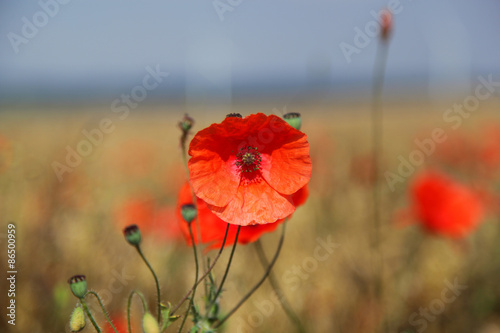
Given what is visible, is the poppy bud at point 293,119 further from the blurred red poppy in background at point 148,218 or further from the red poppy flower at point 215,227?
Result: the blurred red poppy in background at point 148,218

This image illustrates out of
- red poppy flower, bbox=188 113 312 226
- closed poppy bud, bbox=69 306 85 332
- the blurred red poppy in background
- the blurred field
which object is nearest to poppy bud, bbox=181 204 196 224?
red poppy flower, bbox=188 113 312 226

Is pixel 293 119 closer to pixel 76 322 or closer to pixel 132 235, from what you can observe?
pixel 132 235

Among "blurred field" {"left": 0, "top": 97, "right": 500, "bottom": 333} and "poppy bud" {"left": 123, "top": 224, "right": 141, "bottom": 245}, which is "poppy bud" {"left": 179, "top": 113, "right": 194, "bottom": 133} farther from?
"blurred field" {"left": 0, "top": 97, "right": 500, "bottom": 333}

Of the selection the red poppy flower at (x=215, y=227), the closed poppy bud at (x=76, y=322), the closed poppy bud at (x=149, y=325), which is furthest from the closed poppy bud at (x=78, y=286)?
the red poppy flower at (x=215, y=227)

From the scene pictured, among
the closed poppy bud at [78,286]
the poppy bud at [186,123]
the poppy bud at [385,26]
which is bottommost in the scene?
the closed poppy bud at [78,286]

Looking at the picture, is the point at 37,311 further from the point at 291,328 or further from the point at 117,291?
the point at 291,328

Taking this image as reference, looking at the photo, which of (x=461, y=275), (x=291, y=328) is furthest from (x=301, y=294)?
(x=461, y=275)

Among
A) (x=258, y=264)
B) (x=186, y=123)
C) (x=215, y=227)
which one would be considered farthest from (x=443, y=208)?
(x=186, y=123)

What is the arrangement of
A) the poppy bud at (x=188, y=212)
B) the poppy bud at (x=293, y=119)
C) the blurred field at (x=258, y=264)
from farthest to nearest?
1. the blurred field at (x=258, y=264)
2. the poppy bud at (x=293, y=119)
3. the poppy bud at (x=188, y=212)
